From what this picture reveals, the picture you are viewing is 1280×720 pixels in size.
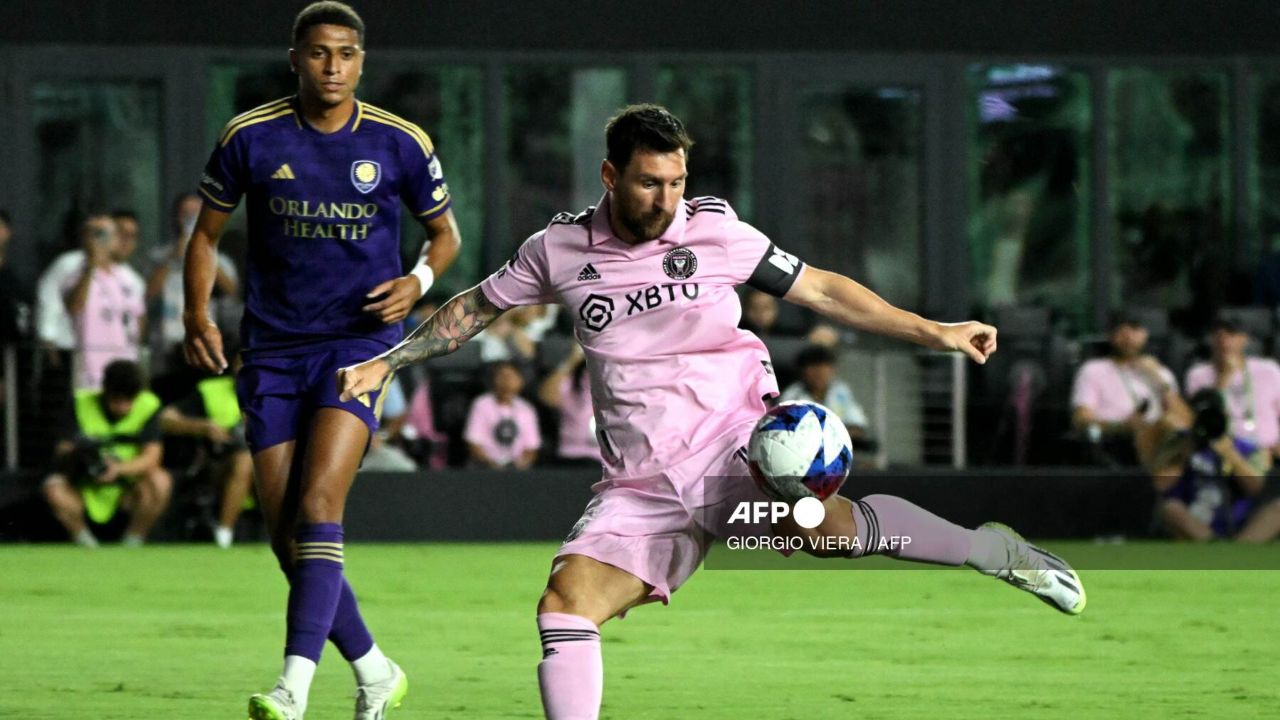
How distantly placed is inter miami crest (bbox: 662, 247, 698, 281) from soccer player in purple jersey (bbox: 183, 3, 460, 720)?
1201 mm

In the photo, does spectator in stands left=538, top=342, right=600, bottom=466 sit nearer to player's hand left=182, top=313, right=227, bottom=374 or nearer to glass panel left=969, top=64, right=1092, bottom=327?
glass panel left=969, top=64, right=1092, bottom=327

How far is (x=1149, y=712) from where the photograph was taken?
25.0 ft

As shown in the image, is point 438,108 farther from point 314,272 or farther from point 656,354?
point 656,354

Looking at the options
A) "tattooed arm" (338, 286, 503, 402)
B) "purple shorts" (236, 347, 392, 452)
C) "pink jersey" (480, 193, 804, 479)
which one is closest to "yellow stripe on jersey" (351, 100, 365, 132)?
"purple shorts" (236, 347, 392, 452)

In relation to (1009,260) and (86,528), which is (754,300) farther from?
(86,528)

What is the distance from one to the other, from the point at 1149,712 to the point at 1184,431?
27.4 feet

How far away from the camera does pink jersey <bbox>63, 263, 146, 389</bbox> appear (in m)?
15.1

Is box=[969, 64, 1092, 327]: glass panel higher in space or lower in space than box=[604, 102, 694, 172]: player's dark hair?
lower

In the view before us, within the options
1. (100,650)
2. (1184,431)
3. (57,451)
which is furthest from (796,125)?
(100,650)

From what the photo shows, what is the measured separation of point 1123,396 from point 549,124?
17.0ft

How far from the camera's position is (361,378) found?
249 inches

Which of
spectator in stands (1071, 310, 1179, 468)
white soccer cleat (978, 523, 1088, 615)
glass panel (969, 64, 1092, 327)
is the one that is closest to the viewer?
white soccer cleat (978, 523, 1088, 615)

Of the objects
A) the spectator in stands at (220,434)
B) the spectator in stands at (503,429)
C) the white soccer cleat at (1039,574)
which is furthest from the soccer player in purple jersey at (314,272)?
the spectator in stands at (503,429)

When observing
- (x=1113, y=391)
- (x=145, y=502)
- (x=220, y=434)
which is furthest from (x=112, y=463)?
(x=1113, y=391)
